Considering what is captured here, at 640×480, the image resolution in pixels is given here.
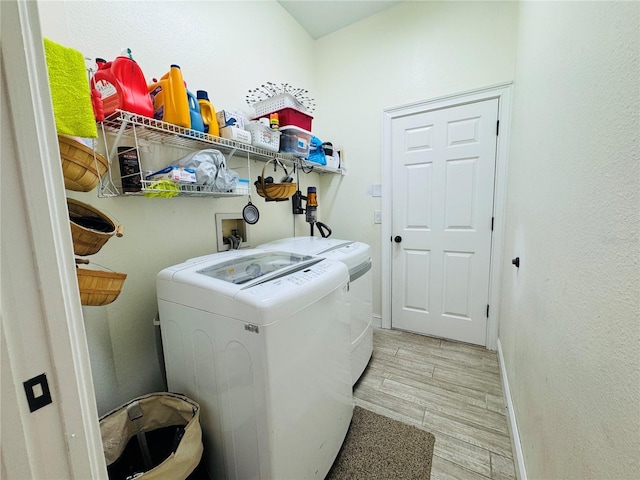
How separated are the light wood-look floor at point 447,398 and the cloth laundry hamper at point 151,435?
1.06m

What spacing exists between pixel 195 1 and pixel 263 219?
1359mm

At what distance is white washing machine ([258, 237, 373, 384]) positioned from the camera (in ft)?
5.34

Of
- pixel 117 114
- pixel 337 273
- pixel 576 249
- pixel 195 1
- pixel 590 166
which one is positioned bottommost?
pixel 337 273

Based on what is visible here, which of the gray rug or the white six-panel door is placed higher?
the white six-panel door

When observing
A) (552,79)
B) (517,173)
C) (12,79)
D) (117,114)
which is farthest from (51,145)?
(517,173)

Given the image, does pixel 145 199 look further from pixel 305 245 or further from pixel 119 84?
pixel 305 245

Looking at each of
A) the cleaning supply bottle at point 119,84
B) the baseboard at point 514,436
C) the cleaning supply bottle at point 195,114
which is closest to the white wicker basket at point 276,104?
the cleaning supply bottle at point 195,114

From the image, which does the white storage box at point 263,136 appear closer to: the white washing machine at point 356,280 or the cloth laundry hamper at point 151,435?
the white washing machine at point 356,280

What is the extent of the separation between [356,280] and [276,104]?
4.25 feet

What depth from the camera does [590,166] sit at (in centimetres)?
63

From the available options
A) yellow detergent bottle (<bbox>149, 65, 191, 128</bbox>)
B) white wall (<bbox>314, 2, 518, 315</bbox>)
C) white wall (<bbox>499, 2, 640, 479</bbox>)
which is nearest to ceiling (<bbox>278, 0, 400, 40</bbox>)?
white wall (<bbox>314, 2, 518, 315</bbox>)

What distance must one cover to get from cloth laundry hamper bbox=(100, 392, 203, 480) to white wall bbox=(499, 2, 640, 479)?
43.5 inches

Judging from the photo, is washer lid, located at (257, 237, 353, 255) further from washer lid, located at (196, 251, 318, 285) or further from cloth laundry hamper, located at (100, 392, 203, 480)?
cloth laundry hamper, located at (100, 392, 203, 480)

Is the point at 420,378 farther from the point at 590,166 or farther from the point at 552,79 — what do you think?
the point at 552,79
